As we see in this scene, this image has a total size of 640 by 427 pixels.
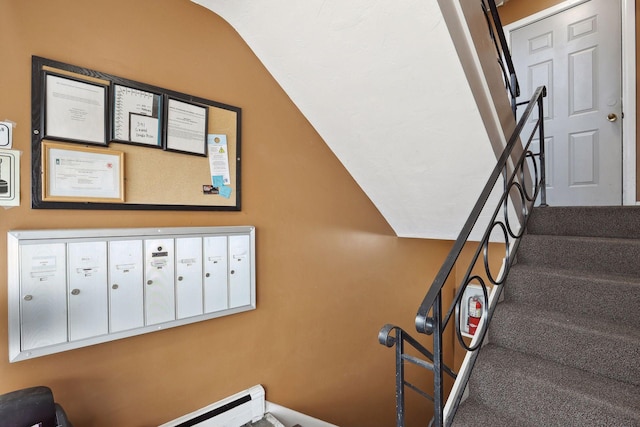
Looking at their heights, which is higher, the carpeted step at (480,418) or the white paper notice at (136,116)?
the white paper notice at (136,116)

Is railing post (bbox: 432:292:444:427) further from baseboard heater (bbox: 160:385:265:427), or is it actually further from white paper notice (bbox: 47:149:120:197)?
white paper notice (bbox: 47:149:120:197)

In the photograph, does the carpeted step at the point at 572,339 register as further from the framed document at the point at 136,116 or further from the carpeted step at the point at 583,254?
the framed document at the point at 136,116

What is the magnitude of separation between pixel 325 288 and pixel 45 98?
1623 mm

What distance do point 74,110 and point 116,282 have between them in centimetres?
66

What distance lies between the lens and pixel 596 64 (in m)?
2.58

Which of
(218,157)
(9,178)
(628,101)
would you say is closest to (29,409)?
(9,178)

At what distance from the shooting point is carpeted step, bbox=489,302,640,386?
1.25 meters

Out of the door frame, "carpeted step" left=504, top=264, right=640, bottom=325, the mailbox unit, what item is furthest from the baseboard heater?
the door frame

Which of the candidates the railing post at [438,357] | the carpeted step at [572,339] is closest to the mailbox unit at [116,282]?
the railing post at [438,357]

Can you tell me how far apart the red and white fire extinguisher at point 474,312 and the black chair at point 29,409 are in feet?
9.97

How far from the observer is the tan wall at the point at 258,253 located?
1139 mm

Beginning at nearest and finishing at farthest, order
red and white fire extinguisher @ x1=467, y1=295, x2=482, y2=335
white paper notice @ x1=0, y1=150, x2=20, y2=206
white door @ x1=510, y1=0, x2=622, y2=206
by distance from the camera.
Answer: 1. white paper notice @ x1=0, y1=150, x2=20, y2=206
2. white door @ x1=510, y1=0, x2=622, y2=206
3. red and white fire extinguisher @ x1=467, y1=295, x2=482, y2=335

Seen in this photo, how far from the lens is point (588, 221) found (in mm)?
1876

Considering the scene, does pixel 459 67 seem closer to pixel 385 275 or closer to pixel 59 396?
pixel 385 275
